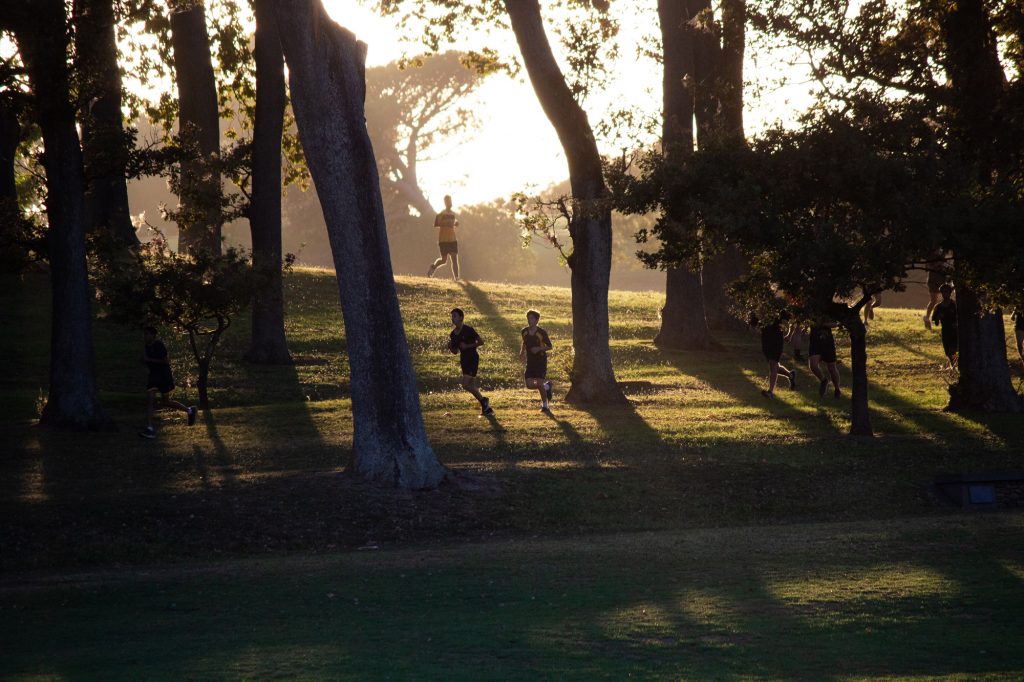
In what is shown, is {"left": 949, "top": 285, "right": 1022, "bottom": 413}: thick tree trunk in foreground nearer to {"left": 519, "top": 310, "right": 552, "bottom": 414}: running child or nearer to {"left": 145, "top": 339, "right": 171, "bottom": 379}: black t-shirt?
{"left": 519, "top": 310, "right": 552, "bottom": 414}: running child

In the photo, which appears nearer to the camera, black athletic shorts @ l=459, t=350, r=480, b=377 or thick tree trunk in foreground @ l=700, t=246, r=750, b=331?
black athletic shorts @ l=459, t=350, r=480, b=377

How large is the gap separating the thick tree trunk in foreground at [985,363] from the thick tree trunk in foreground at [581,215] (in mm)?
6090

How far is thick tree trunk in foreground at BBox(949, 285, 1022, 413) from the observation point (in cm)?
2091

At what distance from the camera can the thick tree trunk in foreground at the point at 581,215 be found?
20.8 m

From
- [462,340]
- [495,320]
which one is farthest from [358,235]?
[495,320]

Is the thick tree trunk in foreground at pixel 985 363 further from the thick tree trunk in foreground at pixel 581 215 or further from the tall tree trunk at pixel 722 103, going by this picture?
the thick tree trunk in foreground at pixel 581 215

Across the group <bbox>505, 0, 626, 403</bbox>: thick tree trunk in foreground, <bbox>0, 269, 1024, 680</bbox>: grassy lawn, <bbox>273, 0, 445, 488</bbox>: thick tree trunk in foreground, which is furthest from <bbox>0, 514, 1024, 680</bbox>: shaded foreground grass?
<bbox>505, 0, 626, 403</bbox>: thick tree trunk in foreground

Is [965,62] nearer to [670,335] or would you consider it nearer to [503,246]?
[670,335]

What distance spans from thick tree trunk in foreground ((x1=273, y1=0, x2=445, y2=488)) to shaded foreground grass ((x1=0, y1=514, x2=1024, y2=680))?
8.14 feet

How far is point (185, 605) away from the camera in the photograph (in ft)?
33.0

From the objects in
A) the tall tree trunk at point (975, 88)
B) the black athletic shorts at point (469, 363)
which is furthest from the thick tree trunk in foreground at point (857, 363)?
the black athletic shorts at point (469, 363)

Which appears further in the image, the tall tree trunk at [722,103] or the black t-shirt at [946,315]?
the black t-shirt at [946,315]

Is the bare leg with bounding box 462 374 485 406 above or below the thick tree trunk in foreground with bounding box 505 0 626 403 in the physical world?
below

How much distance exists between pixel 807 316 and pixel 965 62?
16.6ft
